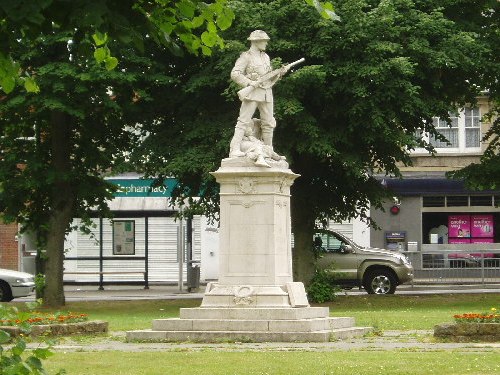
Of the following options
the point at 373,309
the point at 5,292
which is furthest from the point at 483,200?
the point at 373,309

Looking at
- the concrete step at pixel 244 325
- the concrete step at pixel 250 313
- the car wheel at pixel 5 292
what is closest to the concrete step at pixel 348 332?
the concrete step at pixel 244 325

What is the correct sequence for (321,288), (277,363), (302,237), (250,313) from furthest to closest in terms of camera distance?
(302,237)
(321,288)
(250,313)
(277,363)

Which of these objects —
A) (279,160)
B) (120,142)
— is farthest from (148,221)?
(279,160)

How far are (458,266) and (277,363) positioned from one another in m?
26.2

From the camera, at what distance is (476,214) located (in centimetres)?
5419

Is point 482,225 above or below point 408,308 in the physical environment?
above

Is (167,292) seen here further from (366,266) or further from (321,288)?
(321,288)

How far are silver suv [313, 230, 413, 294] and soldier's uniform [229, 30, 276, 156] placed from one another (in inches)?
612

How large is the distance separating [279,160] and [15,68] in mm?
14669

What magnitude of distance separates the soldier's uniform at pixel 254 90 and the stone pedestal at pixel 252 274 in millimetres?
888

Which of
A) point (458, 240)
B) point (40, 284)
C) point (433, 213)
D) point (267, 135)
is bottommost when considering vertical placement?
point (40, 284)

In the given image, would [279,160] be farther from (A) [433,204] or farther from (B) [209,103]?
(A) [433,204]

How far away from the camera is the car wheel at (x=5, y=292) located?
40.3 meters

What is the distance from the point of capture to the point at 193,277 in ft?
146
